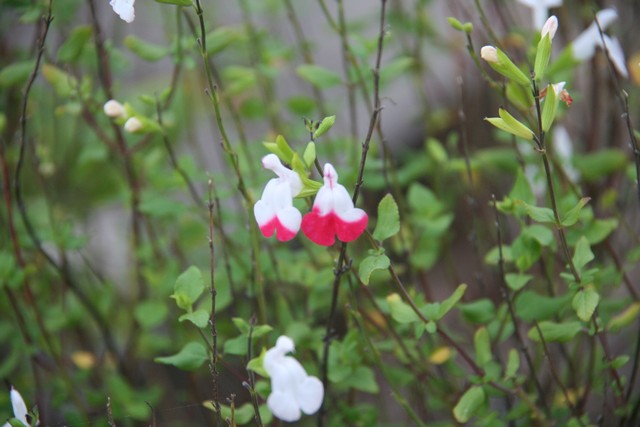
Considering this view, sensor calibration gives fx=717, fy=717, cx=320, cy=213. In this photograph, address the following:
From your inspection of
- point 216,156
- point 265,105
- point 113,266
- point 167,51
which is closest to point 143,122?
point 167,51

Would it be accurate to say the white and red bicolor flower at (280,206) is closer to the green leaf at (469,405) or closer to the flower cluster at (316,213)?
the flower cluster at (316,213)

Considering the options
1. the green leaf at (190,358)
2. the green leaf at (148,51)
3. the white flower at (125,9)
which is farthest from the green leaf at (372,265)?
the green leaf at (148,51)

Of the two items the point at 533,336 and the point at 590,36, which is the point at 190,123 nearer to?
the point at 590,36

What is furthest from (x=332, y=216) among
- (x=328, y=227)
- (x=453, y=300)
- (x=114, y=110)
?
(x=114, y=110)

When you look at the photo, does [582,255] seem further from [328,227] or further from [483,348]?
[328,227]

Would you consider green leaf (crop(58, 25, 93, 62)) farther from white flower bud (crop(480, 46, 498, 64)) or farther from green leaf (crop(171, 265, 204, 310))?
white flower bud (crop(480, 46, 498, 64))

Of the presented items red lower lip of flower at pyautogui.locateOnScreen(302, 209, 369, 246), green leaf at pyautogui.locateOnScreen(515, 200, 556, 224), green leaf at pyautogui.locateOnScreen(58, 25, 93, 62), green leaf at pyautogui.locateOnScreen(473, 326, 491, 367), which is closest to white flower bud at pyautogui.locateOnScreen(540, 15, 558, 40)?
green leaf at pyautogui.locateOnScreen(515, 200, 556, 224)

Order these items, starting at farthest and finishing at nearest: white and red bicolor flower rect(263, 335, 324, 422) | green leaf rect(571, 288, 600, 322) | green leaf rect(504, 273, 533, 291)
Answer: green leaf rect(504, 273, 533, 291) → green leaf rect(571, 288, 600, 322) → white and red bicolor flower rect(263, 335, 324, 422)
